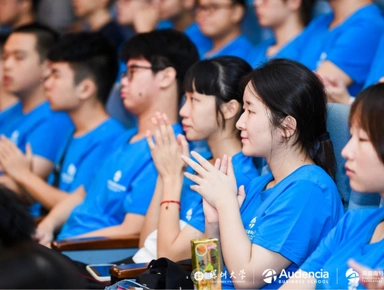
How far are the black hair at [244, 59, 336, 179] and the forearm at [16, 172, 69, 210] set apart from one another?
1.48 meters

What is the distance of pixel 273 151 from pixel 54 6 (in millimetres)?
3461

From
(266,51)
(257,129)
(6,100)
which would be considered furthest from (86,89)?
(257,129)

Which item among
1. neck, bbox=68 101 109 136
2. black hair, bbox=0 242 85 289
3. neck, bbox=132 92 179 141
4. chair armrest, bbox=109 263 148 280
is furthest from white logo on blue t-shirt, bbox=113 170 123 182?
black hair, bbox=0 242 85 289

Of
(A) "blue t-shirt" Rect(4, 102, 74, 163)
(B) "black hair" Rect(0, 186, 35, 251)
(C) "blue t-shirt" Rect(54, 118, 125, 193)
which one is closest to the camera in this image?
(B) "black hair" Rect(0, 186, 35, 251)

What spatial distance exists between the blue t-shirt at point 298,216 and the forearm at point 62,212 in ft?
4.21

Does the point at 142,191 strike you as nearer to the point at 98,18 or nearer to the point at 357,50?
the point at 357,50

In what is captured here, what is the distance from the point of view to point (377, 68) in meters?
2.76

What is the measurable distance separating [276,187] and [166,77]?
3.23 ft

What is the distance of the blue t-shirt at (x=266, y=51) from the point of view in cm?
318

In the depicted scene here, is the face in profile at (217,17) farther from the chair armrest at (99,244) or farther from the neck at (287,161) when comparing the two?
the neck at (287,161)

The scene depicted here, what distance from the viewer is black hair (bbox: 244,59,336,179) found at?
2.00 m

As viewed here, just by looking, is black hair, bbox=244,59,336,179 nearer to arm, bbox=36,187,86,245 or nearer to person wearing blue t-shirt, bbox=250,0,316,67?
person wearing blue t-shirt, bbox=250,0,316,67

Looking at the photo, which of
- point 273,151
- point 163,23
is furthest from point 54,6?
point 273,151

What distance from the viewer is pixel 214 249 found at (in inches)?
69.8
